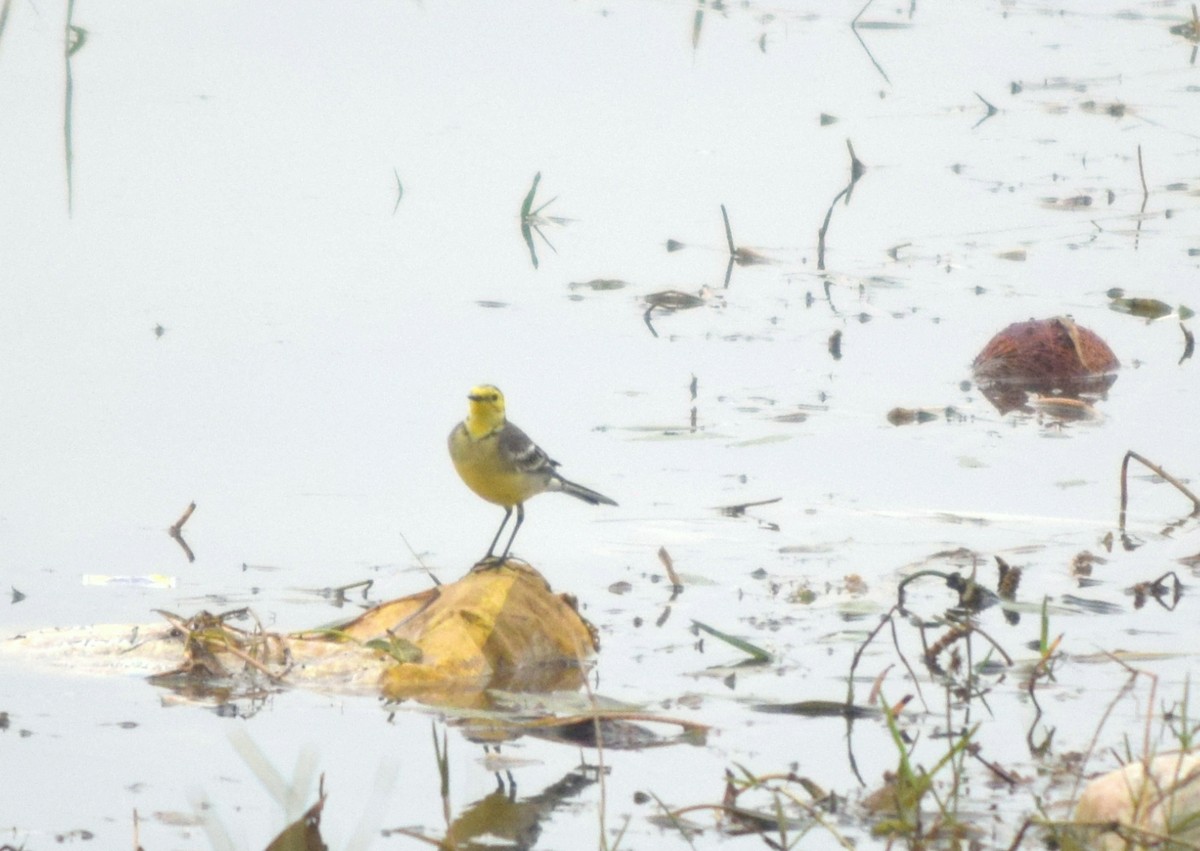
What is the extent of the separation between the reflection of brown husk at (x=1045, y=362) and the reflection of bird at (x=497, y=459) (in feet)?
8.83

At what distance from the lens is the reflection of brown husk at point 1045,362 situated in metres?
8.45

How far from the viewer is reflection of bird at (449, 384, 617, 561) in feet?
20.7

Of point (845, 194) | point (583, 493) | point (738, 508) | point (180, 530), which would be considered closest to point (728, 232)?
point (845, 194)

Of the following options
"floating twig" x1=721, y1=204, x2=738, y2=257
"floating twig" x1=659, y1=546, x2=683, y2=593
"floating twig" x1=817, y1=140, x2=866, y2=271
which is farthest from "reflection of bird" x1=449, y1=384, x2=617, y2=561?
"floating twig" x1=817, y1=140, x2=866, y2=271

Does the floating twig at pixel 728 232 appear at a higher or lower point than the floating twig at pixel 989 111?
lower

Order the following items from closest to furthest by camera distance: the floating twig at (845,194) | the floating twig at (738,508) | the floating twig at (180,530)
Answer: the floating twig at (180,530) < the floating twig at (738,508) < the floating twig at (845,194)

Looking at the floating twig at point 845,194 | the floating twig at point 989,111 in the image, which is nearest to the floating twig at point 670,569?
the floating twig at point 845,194

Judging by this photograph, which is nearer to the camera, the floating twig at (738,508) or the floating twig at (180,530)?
the floating twig at (180,530)

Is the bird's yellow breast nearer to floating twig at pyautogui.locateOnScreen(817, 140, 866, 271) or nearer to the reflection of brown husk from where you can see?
the reflection of brown husk

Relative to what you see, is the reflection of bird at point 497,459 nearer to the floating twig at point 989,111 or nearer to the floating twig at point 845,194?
the floating twig at point 845,194

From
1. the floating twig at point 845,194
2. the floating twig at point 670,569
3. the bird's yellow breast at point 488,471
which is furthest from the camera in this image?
the floating twig at point 845,194

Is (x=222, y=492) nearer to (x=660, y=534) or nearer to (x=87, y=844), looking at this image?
(x=660, y=534)

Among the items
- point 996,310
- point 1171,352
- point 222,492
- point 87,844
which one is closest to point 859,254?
point 996,310

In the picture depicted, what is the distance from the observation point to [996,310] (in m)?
9.42
